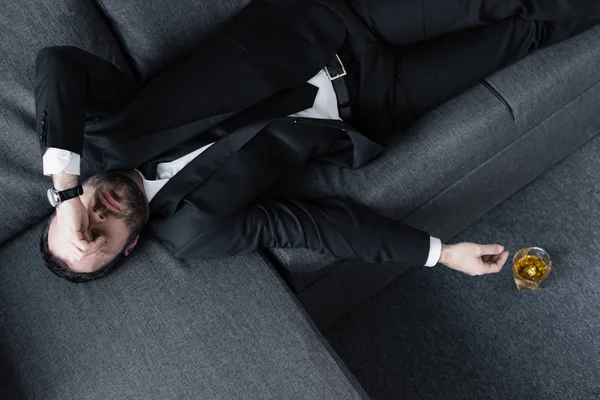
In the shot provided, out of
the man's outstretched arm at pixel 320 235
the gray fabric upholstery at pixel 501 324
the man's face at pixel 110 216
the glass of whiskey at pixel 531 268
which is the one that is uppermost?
the man's face at pixel 110 216

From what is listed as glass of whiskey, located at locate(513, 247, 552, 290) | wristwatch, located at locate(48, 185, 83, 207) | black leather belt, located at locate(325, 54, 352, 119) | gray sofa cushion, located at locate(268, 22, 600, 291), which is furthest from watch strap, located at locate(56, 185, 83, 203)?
glass of whiskey, located at locate(513, 247, 552, 290)

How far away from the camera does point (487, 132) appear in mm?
1651

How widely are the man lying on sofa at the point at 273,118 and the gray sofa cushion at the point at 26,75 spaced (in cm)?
16

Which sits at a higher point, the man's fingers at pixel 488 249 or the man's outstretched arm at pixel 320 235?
the man's outstretched arm at pixel 320 235

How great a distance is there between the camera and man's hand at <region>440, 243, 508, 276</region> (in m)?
1.51

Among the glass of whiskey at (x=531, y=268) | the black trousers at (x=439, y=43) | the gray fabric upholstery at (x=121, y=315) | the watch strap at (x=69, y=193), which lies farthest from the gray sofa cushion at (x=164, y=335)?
the glass of whiskey at (x=531, y=268)

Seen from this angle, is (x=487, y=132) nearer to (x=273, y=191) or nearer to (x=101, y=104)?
(x=273, y=191)

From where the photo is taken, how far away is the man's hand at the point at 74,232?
1.28 metres

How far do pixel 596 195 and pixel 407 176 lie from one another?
28.9 inches

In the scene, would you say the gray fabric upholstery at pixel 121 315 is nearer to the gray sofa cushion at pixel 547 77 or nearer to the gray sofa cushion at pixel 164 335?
the gray sofa cushion at pixel 164 335

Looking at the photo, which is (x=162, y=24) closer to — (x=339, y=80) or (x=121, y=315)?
(x=339, y=80)

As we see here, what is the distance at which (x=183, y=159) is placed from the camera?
150cm

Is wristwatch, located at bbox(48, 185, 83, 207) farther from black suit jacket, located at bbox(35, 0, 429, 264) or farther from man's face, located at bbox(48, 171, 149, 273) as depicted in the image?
black suit jacket, located at bbox(35, 0, 429, 264)

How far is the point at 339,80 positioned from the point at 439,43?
1.09ft
